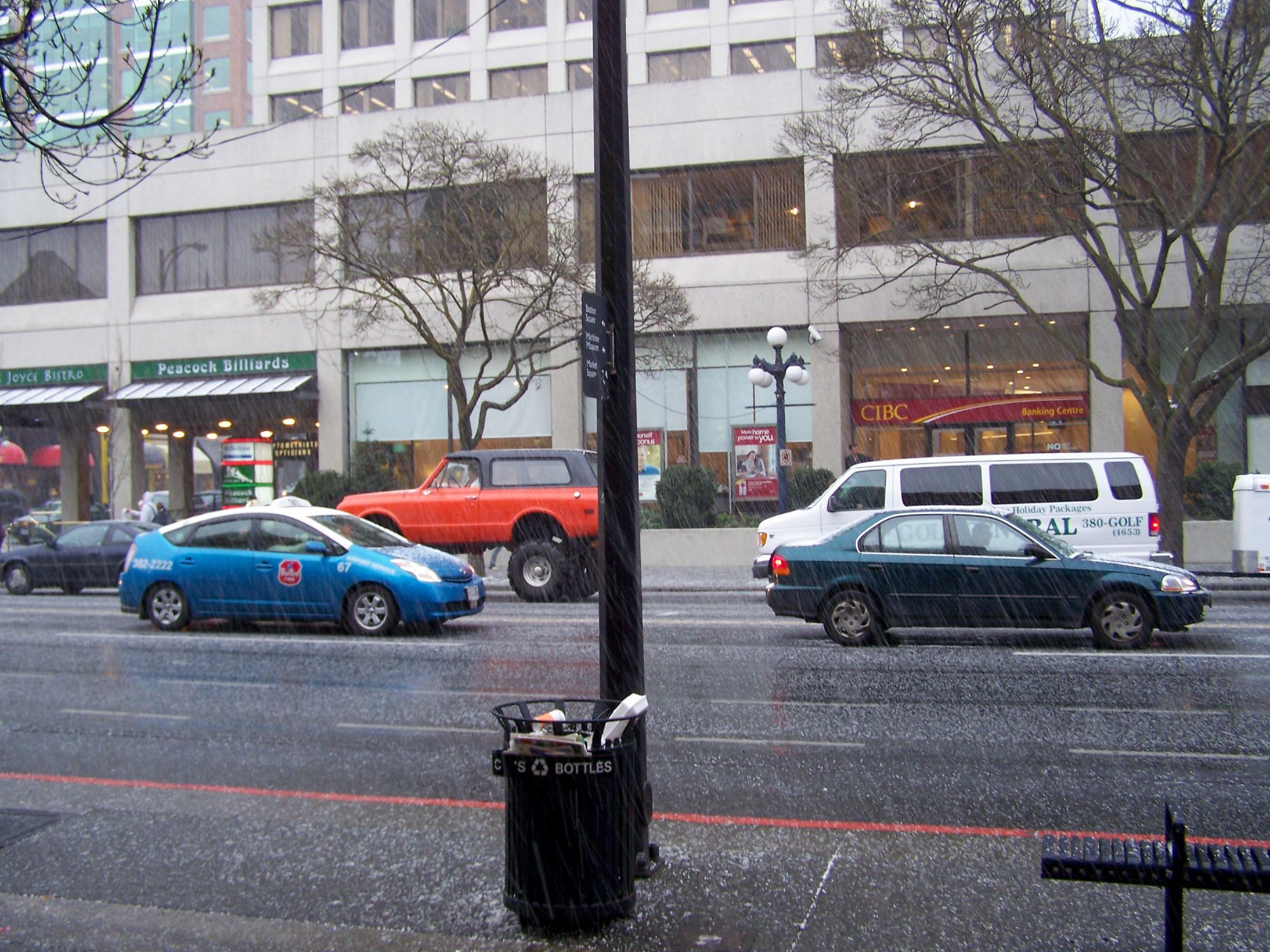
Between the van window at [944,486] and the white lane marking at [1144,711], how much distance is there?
680 centimetres

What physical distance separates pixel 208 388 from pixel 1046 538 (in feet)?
79.4

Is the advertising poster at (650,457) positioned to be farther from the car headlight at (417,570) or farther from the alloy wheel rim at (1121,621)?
the alloy wheel rim at (1121,621)

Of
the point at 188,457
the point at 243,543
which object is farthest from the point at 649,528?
the point at 188,457

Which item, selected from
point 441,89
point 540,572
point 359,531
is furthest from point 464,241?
point 441,89

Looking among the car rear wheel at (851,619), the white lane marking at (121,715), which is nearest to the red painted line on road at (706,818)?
the white lane marking at (121,715)

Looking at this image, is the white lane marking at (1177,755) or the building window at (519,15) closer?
the white lane marking at (1177,755)

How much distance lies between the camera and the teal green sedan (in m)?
11.1

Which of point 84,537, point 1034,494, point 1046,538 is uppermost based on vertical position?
point 1034,494

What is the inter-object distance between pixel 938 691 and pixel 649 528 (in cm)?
1518

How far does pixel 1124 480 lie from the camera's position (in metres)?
14.9

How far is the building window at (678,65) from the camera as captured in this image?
3494 centimetres

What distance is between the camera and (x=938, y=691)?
30.2 feet

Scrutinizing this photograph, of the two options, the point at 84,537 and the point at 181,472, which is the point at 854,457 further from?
the point at 181,472

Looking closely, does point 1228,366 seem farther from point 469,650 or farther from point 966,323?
point 469,650
